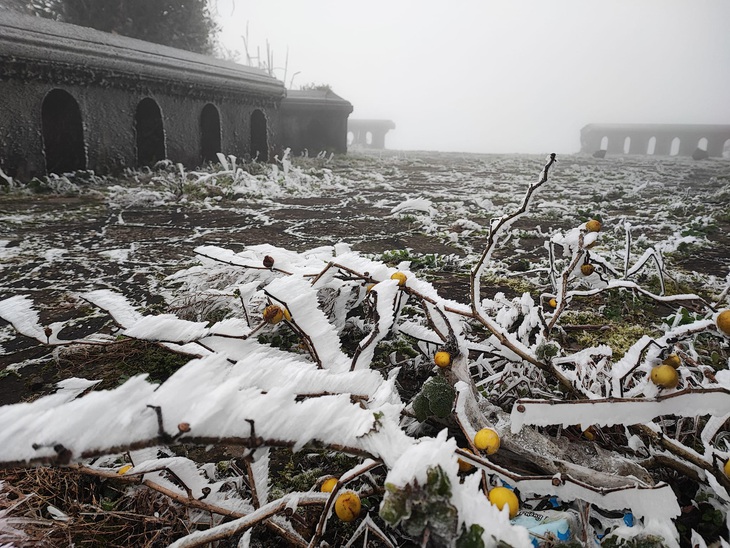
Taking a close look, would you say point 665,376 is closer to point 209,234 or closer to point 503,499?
point 503,499

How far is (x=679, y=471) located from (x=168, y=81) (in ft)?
25.9

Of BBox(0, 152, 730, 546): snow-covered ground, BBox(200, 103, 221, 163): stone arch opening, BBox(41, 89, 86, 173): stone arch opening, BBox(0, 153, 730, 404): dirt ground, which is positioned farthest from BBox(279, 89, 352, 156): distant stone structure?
BBox(0, 152, 730, 546): snow-covered ground

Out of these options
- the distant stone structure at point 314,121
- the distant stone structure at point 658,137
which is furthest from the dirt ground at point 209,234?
the distant stone structure at point 658,137

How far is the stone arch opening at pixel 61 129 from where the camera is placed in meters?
6.63

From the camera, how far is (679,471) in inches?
35.2

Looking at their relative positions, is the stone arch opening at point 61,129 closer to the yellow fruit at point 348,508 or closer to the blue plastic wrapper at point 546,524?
the yellow fruit at point 348,508

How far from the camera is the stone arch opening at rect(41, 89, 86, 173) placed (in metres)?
6.63

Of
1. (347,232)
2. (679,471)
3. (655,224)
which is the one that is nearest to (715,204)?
(655,224)

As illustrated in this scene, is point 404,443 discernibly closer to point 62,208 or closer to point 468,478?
point 468,478

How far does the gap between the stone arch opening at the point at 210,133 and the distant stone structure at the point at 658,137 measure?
77.7ft

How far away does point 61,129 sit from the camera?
679 centimetres

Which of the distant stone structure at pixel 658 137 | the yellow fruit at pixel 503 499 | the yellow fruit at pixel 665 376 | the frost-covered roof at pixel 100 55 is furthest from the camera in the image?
the distant stone structure at pixel 658 137

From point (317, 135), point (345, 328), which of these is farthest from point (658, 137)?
point (345, 328)

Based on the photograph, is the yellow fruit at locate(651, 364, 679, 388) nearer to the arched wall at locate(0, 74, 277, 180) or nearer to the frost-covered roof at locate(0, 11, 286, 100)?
the arched wall at locate(0, 74, 277, 180)
